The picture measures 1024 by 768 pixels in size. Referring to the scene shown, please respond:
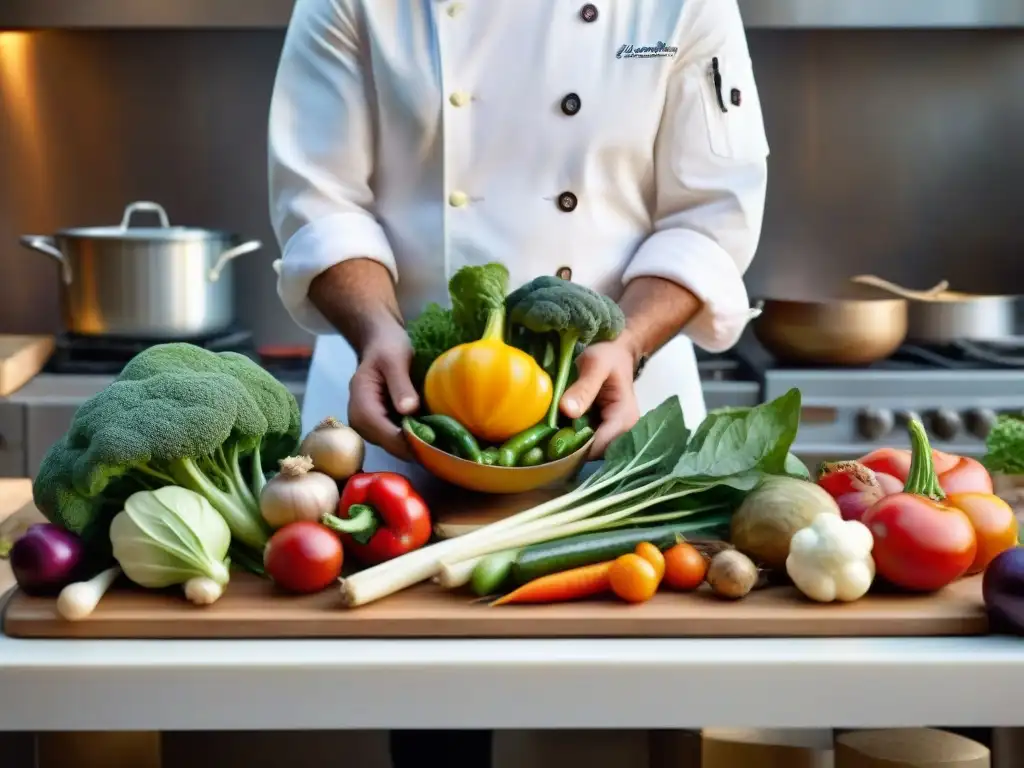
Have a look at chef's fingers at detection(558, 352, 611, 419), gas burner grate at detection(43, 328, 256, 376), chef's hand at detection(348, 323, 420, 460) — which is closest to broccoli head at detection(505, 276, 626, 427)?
chef's fingers at detection(558, 352, 611, 419)

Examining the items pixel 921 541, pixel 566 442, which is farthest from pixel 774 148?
pixel 921 541

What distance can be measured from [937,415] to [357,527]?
5.12ft

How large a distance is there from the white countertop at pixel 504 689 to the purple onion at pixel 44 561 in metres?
0.09

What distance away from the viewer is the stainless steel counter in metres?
2.47

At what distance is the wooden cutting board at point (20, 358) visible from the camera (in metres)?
2.28

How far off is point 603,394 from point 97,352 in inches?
59.4

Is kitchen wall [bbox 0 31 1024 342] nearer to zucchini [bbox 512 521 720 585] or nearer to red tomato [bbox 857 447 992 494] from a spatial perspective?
red tomato [bbox 857 447 992 494]

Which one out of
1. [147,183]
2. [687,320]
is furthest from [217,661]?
[147,183]

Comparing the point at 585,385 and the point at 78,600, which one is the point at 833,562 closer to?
the point at 585,385

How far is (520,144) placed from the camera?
1542 mm

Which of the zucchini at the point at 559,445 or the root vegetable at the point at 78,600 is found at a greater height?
the zucchini at the point at 559,445

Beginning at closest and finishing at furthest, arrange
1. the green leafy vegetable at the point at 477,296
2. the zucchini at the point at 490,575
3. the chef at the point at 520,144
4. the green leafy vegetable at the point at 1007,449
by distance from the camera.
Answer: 1. the zucchini at the point at 490,575
2. the green leafy vegetable at the point at 477,296
3. the green leafy vegetable at the point at 1007,449
4. the chef at the point at 520,144

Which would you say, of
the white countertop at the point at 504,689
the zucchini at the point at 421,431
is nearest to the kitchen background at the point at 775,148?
the zucchini at the point at 421,431

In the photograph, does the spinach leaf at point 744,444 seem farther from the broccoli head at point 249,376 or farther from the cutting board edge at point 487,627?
the broccoli head at point 249,376
